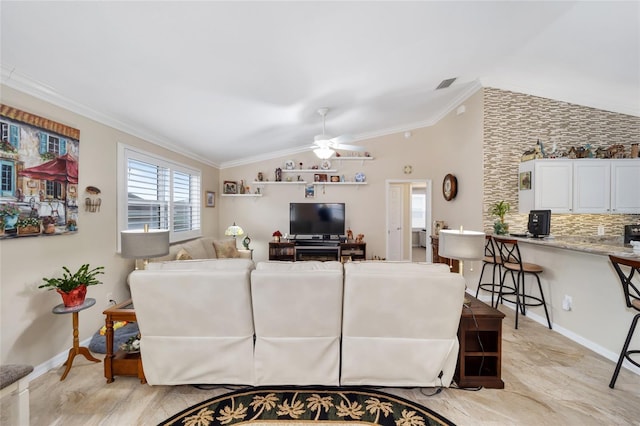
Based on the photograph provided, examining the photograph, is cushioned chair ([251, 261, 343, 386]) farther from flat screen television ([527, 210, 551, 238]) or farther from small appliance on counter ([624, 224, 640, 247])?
small appliance on counter ([624, 224, 640, 247])

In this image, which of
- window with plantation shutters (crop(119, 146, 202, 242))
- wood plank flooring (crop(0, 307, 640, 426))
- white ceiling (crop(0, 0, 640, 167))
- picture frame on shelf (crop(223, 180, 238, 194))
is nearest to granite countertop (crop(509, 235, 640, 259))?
wood plank flooring (crop(0, 307, 640, 426))

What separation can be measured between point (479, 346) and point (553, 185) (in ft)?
9.37

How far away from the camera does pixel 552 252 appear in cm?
311

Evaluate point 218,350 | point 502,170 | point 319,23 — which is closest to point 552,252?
point 502,170

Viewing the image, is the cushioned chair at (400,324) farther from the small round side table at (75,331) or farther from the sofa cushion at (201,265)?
the small round side table at (75,331)

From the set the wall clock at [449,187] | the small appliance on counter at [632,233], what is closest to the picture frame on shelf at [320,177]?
the wall clock at [449,187]

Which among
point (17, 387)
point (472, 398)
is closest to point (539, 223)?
point (472, 398)

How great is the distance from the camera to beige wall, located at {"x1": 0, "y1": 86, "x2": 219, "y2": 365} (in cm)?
197

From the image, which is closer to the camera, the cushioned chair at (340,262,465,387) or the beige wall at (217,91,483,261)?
the cushioned chair at (340,262,465,387)

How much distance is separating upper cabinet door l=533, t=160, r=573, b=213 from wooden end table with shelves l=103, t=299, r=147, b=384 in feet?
15.9

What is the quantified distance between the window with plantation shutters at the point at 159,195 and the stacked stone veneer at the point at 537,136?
4.81 metres

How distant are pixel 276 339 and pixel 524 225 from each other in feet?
13.4

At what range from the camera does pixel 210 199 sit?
543cm

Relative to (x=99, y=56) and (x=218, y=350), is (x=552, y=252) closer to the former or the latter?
(x=218, y=350)
